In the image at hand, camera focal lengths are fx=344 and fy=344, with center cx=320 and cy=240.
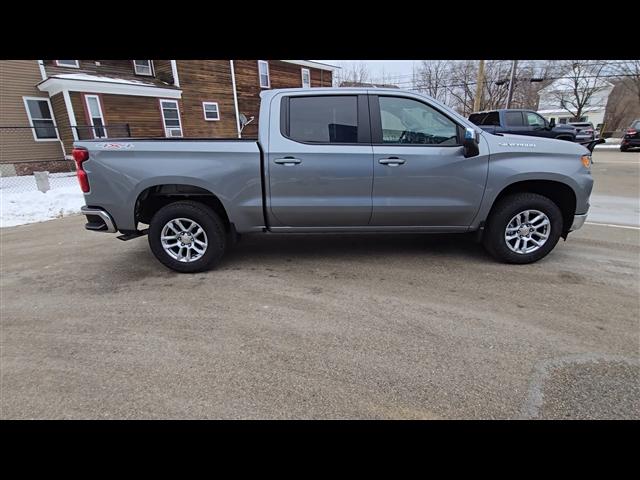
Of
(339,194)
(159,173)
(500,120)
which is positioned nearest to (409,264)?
(339,194)

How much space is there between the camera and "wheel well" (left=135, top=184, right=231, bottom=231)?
13.3ft

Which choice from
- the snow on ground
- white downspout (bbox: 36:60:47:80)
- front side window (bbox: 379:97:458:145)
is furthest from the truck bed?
white downspout (bbox: 36:60:47:80)

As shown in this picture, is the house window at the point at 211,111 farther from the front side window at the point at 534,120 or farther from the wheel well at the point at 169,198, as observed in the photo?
the wheel well at the point at 169,198

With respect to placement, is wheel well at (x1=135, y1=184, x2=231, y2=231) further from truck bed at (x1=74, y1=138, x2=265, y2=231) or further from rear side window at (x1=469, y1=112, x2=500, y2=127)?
rear side window at (x1=469, y1=112, x2=500, y2=127)

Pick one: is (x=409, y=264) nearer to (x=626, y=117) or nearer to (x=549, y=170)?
(x=549, y=170)

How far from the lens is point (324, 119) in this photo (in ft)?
13.1

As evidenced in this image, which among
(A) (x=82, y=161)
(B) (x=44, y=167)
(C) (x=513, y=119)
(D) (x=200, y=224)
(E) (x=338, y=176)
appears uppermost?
(C) (x=513, y=119)

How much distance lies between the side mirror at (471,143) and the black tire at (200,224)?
116 inches

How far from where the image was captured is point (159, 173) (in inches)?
152

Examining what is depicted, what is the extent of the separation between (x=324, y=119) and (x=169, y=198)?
2.12 meters

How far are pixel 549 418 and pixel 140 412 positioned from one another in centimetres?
245

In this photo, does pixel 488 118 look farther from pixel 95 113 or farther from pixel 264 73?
pixel 95 113

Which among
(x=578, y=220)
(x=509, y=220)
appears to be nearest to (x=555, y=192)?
(x=578, y=220)

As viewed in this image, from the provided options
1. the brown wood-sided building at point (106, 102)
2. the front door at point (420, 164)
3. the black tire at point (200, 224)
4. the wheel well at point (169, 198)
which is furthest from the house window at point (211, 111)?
the front door at point (420, 164)
